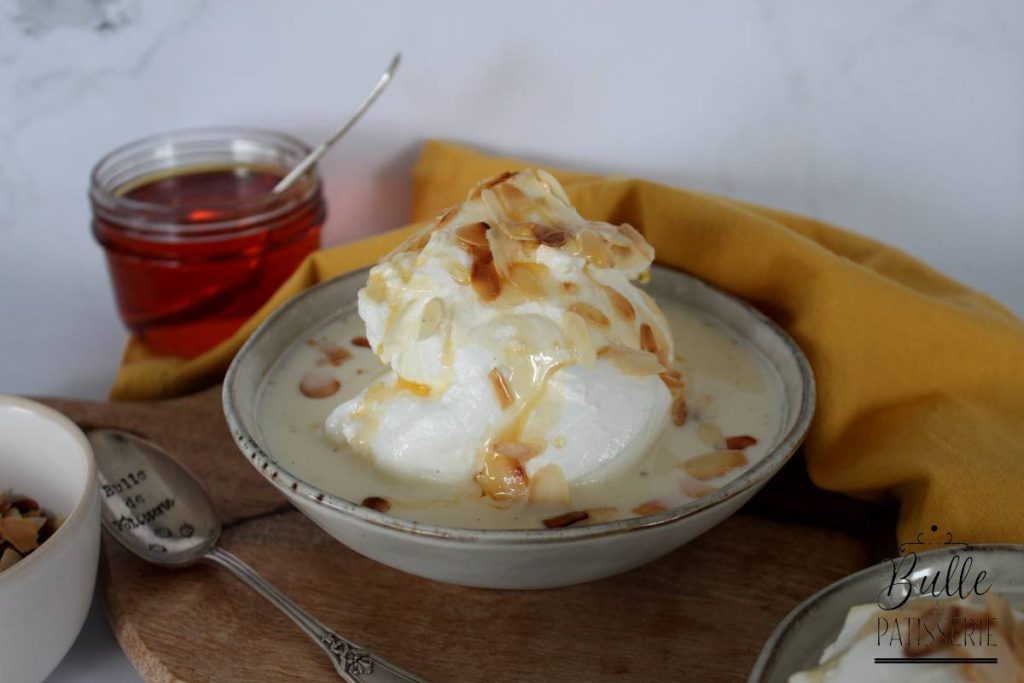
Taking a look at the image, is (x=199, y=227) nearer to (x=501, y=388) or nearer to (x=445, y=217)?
(x=445, y=217)

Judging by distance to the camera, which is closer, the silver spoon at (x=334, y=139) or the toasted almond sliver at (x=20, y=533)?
the toasted almond sliver at (x=20, y=533)

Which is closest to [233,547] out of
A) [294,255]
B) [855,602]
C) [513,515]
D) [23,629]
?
[23,629]

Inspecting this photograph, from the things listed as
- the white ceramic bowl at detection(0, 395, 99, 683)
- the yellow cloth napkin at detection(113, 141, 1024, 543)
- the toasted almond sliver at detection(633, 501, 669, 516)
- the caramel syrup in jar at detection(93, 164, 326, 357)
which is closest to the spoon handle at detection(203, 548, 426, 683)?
the white ceramic bowl at detection(0, 395, 99, 683)

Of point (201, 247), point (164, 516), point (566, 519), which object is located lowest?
point (164, 516)

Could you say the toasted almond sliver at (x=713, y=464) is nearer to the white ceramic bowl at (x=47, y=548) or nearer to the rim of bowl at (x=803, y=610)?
the rim of bowl at (x=803, y=610)

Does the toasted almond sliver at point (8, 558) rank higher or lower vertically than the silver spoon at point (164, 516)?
higher

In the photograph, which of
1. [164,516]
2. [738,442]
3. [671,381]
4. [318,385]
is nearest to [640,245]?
[671,381]

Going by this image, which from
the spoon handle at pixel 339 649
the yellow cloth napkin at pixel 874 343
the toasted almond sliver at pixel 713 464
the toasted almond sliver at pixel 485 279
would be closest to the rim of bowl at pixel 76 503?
the spoon handle at pixel 339 649
